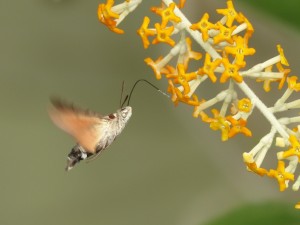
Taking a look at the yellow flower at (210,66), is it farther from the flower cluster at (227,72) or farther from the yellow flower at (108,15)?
the yellow flower at (108,15)

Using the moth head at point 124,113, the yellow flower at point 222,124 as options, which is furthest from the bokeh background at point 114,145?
the yellow flower at point 222,124

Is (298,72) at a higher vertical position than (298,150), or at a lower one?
lower

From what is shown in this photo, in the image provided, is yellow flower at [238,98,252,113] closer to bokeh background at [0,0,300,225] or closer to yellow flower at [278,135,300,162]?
yellow flower at [278,135,300,162]

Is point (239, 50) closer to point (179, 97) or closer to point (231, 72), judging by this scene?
point (231, 72)

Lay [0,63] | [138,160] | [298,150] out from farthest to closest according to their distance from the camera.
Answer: [138,160], [0,63], [298,150]

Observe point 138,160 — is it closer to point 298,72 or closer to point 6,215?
point 6,215

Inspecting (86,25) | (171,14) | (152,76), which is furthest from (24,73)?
(171,14)
